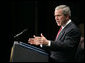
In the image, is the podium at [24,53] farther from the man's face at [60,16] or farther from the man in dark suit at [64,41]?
the man's face at [60,16]

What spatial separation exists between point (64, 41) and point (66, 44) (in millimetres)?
42

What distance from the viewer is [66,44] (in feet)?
4.94

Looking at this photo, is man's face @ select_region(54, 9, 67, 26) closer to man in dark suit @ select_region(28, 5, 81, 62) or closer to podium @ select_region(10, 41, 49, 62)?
man in dark suit @ select_region(28, 5, 81, 62)

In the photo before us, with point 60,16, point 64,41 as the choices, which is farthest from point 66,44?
point 60,16

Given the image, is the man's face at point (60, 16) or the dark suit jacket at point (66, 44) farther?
the man's face at point (60, 16)

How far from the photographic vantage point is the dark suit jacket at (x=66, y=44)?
1.51m

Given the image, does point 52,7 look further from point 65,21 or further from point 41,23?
point 41,23

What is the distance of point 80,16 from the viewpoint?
425cm

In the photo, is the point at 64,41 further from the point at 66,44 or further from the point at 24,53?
the point at 24,53

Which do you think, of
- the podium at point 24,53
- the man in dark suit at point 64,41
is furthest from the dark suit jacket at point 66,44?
the podium at point 24,53

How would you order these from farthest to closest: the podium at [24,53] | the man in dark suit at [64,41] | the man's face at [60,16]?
the man's face at [60,16] < the man in dark suit at [64,41] < the podium at [24,53]

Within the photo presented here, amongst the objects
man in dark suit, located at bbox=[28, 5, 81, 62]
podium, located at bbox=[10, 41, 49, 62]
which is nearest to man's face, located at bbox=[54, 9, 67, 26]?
man in dark suit, located at bbox=[28, 5, 81, 62]

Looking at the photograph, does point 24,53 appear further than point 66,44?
No

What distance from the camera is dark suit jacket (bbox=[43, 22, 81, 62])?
1511 mm
